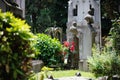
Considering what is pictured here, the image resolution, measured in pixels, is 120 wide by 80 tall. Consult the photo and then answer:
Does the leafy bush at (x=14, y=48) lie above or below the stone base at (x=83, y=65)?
above

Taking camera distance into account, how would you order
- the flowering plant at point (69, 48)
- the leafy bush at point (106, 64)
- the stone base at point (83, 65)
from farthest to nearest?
the flowering plant at point (69, 48) < the stone base at point (83, 65) < the leafy bush at point (106, 64)

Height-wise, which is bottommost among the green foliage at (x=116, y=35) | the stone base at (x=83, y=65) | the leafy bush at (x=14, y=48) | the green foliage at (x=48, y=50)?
the stone base at (x=83, y=65)

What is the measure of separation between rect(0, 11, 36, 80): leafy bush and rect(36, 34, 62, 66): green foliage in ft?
45.9

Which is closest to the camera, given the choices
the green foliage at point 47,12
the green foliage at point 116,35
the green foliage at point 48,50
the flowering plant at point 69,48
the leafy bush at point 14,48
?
the leafy bush at point 14,48

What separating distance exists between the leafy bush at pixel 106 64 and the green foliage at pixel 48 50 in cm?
559

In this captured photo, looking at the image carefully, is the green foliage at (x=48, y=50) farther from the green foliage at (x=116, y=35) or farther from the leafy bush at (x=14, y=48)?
the leafy bush at (x=14, y=48)

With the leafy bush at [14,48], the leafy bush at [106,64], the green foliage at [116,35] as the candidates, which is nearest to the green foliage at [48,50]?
the leafy bush at [106,64]

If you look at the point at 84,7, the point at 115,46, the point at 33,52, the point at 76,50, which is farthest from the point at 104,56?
the point at 84,7

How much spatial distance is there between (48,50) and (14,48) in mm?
14641

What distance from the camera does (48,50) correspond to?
61.3 feet

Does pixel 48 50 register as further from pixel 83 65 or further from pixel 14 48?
pixel 14 48

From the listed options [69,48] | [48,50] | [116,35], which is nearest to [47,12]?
[69,48]

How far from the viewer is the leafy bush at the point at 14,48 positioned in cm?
387

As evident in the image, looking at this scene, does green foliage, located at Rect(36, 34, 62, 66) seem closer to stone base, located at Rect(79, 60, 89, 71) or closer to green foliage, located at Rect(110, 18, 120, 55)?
stone base, located at Rect(79, 60, 89, 71)
